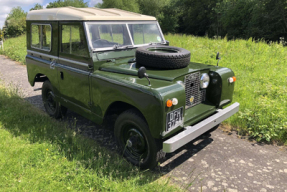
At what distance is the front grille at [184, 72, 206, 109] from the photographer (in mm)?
3213

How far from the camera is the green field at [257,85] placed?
4156 mm

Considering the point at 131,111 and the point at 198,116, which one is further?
the point at 198,116

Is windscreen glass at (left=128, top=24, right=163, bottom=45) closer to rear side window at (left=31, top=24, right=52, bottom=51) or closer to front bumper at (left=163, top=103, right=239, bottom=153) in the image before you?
rear side window at (left=31, top=24, right=52, bottom=51)

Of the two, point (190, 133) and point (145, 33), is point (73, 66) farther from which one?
point (190, 133)

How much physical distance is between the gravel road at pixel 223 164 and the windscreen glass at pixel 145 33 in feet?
6.11

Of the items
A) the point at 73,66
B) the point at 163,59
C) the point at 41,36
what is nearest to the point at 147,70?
the point at 163,59

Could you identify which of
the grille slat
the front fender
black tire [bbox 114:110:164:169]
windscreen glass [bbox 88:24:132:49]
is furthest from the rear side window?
the grille slat

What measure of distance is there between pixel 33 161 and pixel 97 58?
1789 millimetres

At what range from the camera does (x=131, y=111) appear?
3018 mm

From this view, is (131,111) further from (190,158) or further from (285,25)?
(285,25)

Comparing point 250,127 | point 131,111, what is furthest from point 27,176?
point 250,127

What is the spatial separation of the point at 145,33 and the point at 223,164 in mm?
2740

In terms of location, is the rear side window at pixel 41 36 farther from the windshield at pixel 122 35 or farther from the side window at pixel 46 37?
the windshield at pixel 122 35

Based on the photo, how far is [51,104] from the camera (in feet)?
16.3
